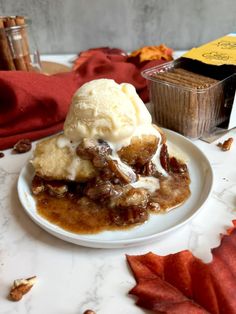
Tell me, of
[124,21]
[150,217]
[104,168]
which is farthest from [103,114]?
[124,21]

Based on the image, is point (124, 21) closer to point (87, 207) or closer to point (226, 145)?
point (226, 145)

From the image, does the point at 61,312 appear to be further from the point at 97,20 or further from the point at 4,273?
the point at 97,20

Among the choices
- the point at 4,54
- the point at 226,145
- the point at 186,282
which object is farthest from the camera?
the point at 4,54

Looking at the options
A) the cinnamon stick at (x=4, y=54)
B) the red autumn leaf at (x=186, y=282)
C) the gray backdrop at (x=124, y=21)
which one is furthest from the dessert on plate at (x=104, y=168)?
the gray backdrop at (x=124, y=21)

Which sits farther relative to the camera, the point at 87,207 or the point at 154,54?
the point at 154,54

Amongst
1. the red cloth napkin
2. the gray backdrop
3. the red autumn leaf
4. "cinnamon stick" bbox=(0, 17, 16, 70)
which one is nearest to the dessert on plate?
the red autumn leaf
